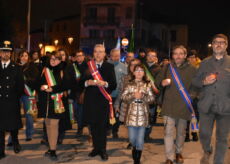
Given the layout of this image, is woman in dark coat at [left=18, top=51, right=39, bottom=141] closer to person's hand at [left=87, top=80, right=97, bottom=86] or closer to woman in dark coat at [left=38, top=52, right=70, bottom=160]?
woman in dark coat at [left=38, top=52, right=70, bottom=160]

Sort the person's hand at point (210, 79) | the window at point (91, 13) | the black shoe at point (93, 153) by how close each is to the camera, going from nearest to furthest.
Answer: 1. the person's hand at point (210, 79)
2. the black shoe at point (93, 153)
3. the window at point (91, 13)

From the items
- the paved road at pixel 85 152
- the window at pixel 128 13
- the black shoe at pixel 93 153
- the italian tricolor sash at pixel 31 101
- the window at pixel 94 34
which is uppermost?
the window at pixel 128 13

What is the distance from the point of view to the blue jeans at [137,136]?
6.11 meters

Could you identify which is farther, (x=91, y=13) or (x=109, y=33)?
(x=91, y=13)

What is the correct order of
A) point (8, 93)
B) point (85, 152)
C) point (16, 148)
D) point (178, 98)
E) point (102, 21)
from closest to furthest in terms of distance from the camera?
point (178, 98) → point (8, 93) → point (16, 148) → point (85, 152) → point (102, 21)

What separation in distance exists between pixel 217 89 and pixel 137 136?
1576 mm

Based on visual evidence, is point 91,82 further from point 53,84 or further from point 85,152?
point 85,152

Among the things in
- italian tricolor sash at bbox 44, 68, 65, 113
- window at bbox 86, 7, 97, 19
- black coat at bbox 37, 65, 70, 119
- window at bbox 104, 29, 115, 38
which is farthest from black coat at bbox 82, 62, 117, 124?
window at bbox 86, 7, 97, 19

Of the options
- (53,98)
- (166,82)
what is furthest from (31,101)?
(166,82)

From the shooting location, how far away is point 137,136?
6172mm

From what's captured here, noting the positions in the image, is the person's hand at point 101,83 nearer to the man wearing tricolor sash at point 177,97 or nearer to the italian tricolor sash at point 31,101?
the man wearing tricolor sash at point 177,97

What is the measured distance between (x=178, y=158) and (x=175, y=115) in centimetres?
86

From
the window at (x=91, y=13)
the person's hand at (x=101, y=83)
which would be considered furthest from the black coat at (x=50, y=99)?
the window at (x=91, y=13)

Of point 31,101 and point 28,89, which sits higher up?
point 28,89
